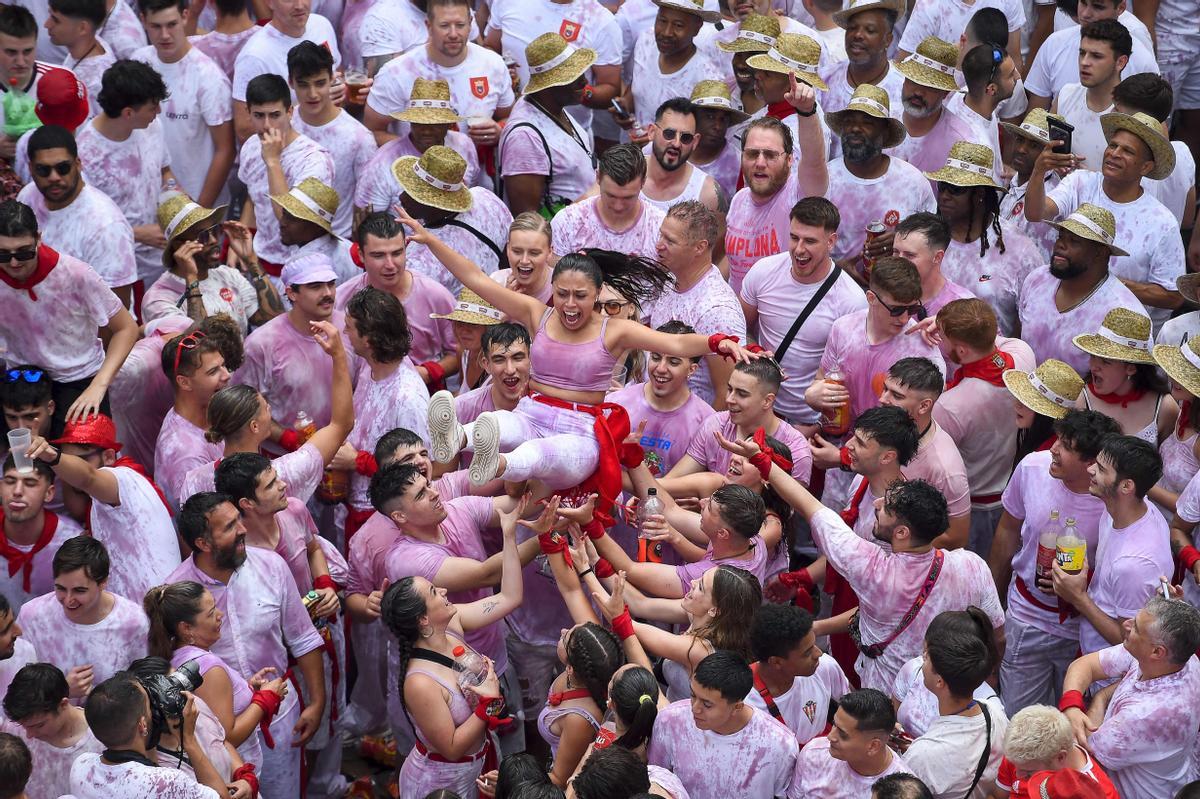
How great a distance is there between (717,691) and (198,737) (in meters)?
1.99

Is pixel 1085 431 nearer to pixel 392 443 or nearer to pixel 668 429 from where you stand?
pixel 668 429

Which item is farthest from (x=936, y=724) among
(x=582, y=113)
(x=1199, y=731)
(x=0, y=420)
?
(x=582, y=113)

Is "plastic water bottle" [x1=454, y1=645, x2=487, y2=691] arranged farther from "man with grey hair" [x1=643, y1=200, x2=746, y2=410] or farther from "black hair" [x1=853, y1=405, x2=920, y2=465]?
"man with grey hair" [x1=643, y1=200, x2=746, y2=410]

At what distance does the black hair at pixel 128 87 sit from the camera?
8.80m

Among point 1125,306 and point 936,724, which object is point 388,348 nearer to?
point 936,724

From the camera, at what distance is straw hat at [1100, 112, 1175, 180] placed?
8266mm

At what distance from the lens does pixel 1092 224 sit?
778cm

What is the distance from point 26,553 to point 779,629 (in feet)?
11.3

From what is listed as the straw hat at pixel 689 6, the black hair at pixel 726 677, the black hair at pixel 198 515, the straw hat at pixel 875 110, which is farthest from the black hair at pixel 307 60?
the black hair at pixel 726 677

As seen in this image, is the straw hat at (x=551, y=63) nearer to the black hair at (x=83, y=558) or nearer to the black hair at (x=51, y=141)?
the black hair at (x=51, y=141)

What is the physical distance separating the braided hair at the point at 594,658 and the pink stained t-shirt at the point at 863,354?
7.66ft

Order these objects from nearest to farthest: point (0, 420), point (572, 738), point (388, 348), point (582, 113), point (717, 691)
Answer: point (717, 691), point (572, 738), point (388, 348), point (0, 420), point (582, 113)

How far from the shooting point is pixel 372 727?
768 cm

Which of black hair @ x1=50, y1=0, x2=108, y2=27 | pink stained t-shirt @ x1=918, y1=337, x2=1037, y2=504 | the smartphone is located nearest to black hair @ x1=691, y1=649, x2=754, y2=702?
pink stained t-shirt @ x1=918, y1=337, x2=1037, y2=504
